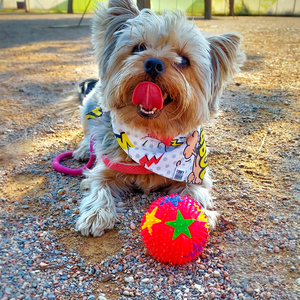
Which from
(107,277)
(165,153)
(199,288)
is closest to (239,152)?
(165,153)

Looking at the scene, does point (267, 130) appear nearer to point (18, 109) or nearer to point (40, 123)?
point (40, 123)

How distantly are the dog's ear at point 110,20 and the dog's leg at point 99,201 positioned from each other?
1.05m

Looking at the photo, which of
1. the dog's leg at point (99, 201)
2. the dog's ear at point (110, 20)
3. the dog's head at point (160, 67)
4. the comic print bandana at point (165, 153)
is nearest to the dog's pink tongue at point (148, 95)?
the dog's head at point (160, 67)

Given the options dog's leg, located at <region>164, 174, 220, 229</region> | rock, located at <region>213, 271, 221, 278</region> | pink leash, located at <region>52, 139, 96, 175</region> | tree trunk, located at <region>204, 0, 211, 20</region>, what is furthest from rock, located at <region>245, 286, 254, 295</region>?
tree trunk, located at <region>204, 0, 211, 20</region>

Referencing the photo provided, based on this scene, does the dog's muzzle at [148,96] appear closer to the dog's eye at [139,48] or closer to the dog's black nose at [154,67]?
the dog's black nose at [154,67]

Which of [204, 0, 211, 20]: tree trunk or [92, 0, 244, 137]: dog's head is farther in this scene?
[204, 0, 211, 20]: tree trunk

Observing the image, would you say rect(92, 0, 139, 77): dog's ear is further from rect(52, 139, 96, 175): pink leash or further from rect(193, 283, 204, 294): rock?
rect(193, 283, 204, 294): rock

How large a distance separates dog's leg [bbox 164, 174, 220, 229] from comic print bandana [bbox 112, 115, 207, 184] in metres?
0.10

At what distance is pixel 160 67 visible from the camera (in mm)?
2713

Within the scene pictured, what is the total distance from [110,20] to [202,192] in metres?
1.93

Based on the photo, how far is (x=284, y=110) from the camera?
5.66 metres

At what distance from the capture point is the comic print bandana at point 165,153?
327 centimetres

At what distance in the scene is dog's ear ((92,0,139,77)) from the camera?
10.8 ft

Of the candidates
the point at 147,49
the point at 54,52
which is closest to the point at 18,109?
the point at 147,49
